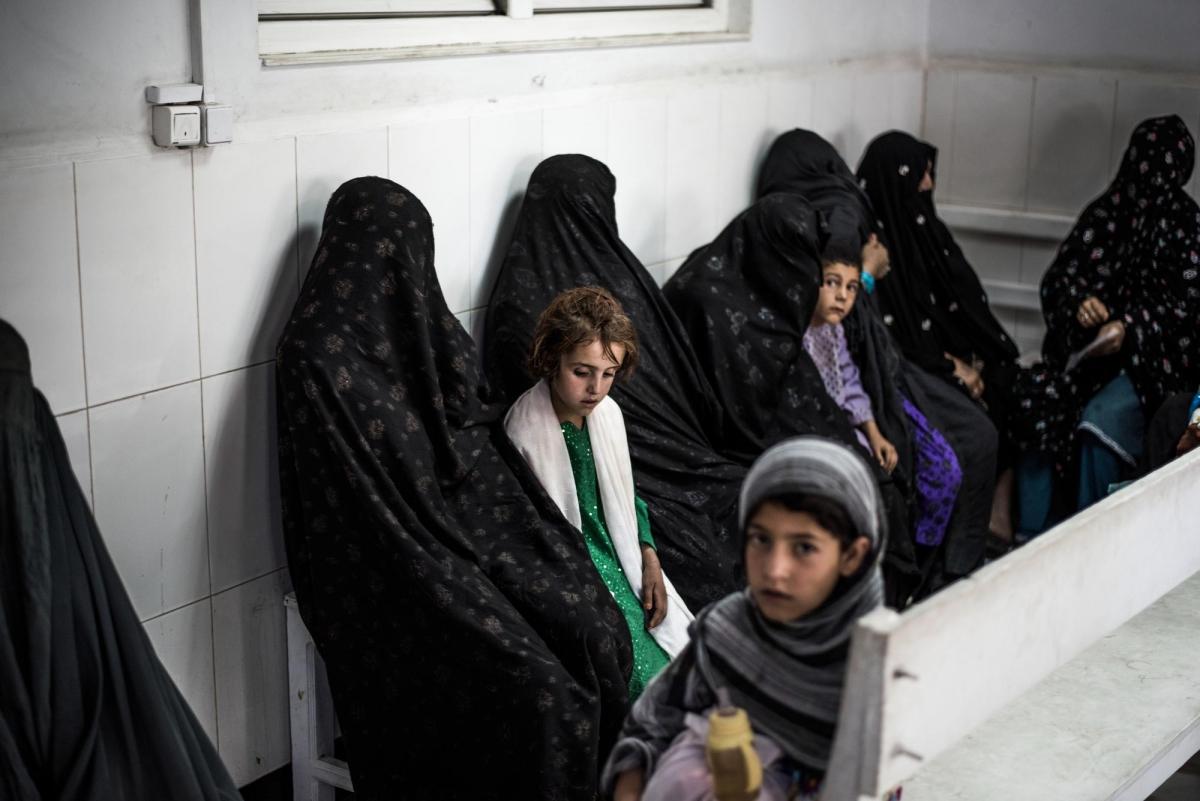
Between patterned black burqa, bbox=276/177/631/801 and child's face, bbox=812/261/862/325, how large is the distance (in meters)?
1.38

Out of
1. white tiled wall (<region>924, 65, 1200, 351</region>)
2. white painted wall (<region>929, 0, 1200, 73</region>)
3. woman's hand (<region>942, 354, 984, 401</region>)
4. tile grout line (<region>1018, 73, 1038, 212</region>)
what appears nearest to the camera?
woman's hand (<region>942, 354, 984, 401</region>)

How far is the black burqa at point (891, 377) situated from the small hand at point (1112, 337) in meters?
0.45

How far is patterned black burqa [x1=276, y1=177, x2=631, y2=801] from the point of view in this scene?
3.10 m

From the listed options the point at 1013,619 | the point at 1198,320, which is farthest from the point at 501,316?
the point at 1198,320

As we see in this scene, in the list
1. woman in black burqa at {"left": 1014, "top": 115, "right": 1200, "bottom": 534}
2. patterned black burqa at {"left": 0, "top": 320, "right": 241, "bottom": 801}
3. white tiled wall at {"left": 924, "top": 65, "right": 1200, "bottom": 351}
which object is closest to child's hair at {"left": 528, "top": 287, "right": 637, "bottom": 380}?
patterned black burqa at {"left": 0, "top": 320, "right": 241, "bottom": 801}

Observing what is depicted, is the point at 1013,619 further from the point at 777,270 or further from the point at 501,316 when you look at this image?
the point at 777,270

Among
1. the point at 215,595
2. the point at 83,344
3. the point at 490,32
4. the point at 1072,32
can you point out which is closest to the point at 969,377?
the point at 1072,32

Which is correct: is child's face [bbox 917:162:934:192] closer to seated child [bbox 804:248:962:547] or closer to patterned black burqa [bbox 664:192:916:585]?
seated child [bbox 804:248:962:547]

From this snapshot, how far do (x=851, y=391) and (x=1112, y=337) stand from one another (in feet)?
3.25

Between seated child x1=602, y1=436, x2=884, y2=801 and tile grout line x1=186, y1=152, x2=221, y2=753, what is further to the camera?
tile grout line x1=186, y1=152, x2=221, y2=753

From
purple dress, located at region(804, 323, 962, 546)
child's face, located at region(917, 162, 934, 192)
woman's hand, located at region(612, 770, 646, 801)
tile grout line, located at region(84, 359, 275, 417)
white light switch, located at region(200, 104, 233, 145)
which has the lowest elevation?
purple dress, located at region(804, 323, 962, 546)

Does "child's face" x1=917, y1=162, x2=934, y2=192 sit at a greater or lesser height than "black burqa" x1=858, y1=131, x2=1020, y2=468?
greater

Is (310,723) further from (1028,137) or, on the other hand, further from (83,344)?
(1028,137)

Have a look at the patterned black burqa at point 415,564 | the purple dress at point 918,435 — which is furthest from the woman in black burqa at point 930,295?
the patterned black burqa at point 415,564
